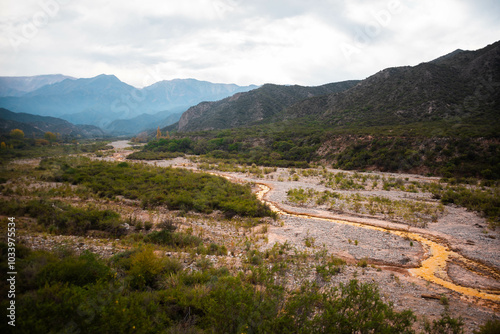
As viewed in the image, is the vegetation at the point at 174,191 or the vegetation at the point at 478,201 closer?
the vegetation at the point at 478,201

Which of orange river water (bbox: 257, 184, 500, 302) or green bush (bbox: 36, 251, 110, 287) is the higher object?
green bush (bbox: 36, 251, 110, 287)

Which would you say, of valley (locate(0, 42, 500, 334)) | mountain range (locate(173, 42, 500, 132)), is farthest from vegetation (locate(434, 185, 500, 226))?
mountain range (locate(173, 42, 500, 132))

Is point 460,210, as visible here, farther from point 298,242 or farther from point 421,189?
point 298,242

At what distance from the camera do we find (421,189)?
22578 mm

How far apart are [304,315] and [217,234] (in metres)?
8.20

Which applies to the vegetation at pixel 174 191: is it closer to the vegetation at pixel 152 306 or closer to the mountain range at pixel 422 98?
the vegetation at pixel 152 306

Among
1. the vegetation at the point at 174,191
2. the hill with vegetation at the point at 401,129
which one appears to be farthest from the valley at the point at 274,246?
the hill with vegetation at the point at 401,129

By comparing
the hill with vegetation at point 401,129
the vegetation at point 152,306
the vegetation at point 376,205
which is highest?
the hill with vegetation at point 401,129

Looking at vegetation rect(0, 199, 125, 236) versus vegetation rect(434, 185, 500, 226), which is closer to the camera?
vegetation rect(0, 199, 125, 236)

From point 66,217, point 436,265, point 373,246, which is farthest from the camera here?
point 373,246

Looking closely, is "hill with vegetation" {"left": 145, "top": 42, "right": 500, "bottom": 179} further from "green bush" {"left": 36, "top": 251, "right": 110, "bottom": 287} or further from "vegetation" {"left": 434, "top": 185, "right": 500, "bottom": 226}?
"green bush" {"left": 36, "top": 251, "right": 110, "bottom": 287}

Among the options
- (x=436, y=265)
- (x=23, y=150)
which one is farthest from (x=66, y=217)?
(x=23, y=150)

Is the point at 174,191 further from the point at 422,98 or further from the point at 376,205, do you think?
the point at 422,98

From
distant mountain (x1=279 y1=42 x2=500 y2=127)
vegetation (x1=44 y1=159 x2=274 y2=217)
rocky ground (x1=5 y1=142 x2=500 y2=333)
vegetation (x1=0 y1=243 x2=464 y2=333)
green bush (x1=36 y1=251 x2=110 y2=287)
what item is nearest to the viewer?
vegetation (x1=0 y1=243 x2=464 y2=333)
